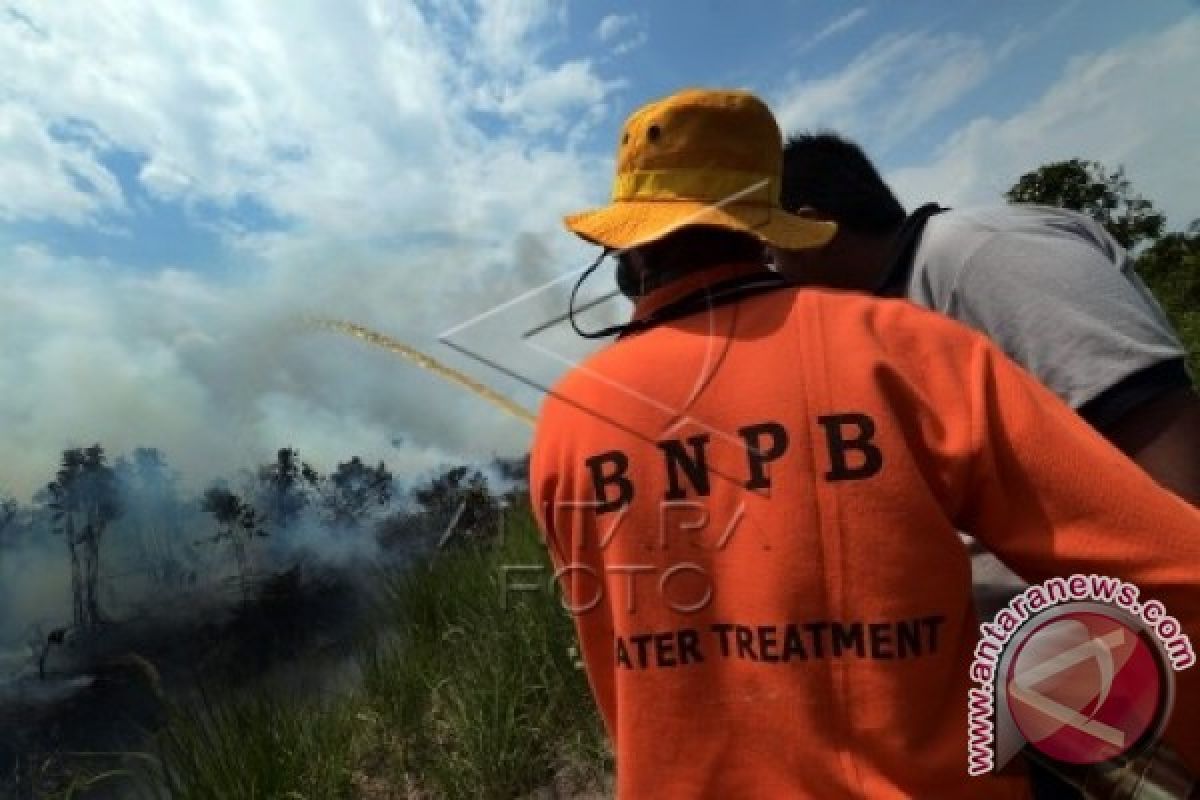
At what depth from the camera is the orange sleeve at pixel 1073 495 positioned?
3.46 ft

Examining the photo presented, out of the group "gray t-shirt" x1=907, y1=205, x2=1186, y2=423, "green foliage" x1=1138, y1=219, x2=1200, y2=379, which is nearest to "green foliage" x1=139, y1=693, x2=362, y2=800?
"gray t-shirt" x1=907, y1=205, x2=1186, y2=423

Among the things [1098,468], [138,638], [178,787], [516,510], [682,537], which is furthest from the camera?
[138,638]

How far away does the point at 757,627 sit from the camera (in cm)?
114

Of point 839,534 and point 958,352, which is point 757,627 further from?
point 958,352

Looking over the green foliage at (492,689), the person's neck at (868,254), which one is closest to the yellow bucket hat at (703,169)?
the person's neck at (868,254)

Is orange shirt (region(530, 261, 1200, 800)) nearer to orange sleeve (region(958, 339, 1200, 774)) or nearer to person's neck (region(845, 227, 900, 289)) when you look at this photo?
orange sleeve (region(958, 339, 1200, 774))

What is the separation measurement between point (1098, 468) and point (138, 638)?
39.3 m

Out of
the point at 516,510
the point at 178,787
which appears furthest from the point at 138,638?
the point at 178,787

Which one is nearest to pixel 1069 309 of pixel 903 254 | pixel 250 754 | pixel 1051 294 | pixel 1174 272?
pixel 1051 294
